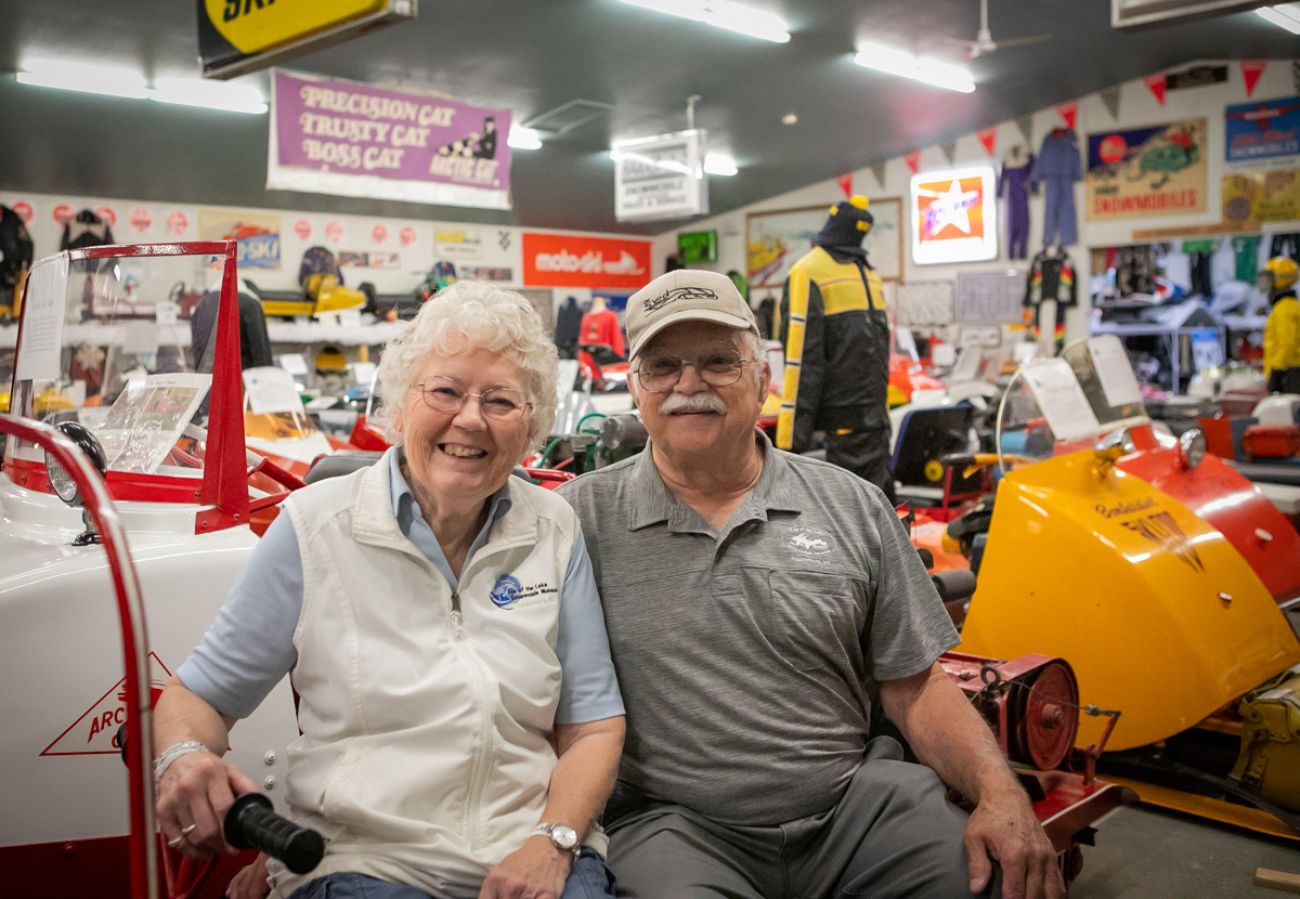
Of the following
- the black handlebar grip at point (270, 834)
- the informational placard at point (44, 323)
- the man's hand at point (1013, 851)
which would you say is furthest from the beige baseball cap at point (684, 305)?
the informational placard at point (44, 323)

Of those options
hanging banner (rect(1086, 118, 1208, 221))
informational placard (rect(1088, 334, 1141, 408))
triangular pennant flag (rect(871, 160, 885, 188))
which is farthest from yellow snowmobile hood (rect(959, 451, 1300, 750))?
triangular pennant flag (rect(871, 160, 885, 188))

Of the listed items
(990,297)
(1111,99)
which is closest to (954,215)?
(990,297)

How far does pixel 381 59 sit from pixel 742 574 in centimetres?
794

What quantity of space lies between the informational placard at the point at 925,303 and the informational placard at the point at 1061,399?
10.6 m

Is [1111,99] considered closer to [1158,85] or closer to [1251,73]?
[1158,85]

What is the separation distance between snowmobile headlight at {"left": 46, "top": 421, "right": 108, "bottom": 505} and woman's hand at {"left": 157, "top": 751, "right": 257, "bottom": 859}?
3.09 ft

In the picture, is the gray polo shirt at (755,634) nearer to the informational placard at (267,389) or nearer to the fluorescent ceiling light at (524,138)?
the informational placard at (267,389)

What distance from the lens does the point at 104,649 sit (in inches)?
75.8

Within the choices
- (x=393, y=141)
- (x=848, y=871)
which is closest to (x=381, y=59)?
(x=393, y=141)

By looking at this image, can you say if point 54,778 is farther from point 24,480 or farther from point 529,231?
point 529,231

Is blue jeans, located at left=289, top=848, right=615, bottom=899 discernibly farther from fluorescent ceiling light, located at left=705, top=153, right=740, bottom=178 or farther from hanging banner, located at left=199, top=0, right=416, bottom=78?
fluorescent ceiling light, located at left=705, top=153, right=740, bottom=178

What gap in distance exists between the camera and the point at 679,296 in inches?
80.0

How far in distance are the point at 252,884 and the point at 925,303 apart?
13.7 meters

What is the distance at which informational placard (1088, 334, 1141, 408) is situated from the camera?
4014 millimetres
